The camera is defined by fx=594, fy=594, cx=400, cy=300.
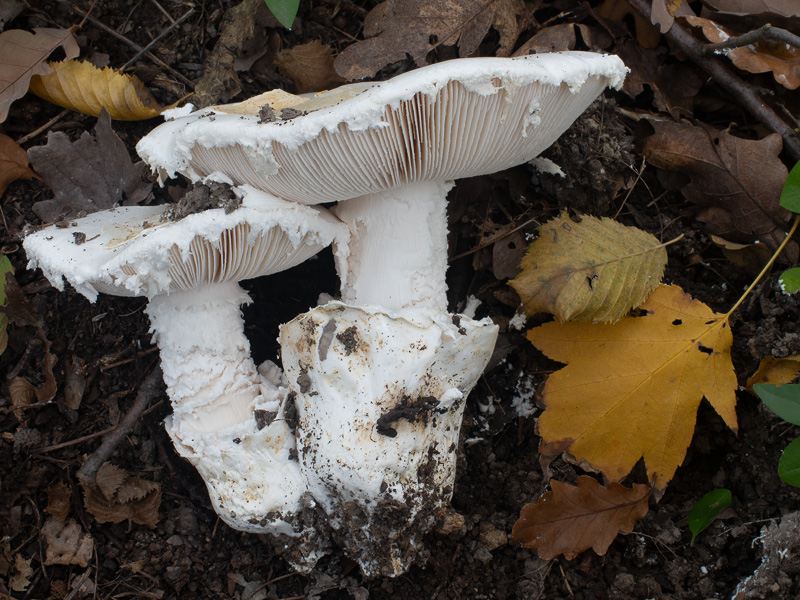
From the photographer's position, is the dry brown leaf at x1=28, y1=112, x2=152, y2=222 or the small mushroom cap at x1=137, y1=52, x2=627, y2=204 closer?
the small mushroom cap at x1=137, y1=52, x2=627, y2=204

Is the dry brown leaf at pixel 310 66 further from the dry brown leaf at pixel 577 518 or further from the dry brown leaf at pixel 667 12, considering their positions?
the dry brown leaf at pixel 577 518

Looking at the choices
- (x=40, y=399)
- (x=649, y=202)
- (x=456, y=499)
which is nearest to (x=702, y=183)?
(x=649, y=202)

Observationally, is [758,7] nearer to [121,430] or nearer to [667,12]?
[667,12]

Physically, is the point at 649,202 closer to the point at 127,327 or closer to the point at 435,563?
the point at 435,563

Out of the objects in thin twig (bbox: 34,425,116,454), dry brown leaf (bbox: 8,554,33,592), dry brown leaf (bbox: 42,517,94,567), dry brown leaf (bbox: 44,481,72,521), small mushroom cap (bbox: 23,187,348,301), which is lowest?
dry brown leaf (bbox: 8,554,33,592)

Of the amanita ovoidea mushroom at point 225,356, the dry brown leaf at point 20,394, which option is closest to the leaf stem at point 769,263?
the amanita ovoidea mushroom at point 225,356

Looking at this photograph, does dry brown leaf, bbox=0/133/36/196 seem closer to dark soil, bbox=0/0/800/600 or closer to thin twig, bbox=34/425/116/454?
dark soil, bbox=0/0/800/600

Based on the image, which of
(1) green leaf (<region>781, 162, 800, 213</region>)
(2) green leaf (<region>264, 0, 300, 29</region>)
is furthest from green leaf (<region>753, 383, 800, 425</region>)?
(2) green leaf (<region>264, 0, 300, 29</region>)
